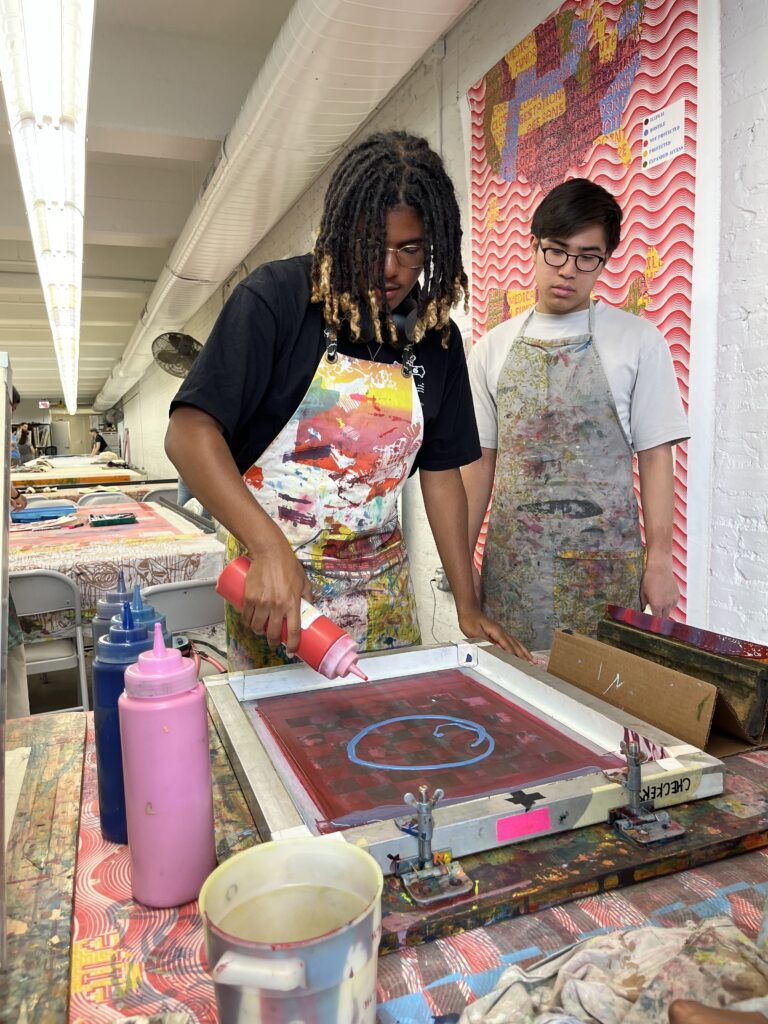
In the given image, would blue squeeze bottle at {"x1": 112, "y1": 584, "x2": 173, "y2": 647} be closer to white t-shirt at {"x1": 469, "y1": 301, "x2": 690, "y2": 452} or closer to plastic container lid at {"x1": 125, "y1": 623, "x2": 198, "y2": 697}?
plastic container lid at {"x1": 125, "y1": 623, "x2": 198, "y2": 697}

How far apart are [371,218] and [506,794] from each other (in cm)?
89

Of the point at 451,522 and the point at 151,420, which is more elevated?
the point at 151,420

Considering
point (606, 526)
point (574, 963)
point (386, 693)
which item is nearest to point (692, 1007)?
point (574, 963)

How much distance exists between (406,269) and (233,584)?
608 mm

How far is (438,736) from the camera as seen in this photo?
34.8 inches

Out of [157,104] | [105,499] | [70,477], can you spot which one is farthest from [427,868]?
[70,477]

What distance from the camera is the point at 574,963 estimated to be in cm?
53

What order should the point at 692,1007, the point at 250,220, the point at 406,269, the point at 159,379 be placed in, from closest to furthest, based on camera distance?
the point at 692,1007, the point at 406,269, the point at 250,220, the point at 159,379

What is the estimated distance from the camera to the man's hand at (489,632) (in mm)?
1215

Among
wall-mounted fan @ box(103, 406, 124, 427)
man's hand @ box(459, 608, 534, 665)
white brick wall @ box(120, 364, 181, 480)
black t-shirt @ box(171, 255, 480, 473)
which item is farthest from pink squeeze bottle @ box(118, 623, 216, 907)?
wall-mounted fan @ box(103, 406, 124, 427)

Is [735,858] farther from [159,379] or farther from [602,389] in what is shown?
[159,379]

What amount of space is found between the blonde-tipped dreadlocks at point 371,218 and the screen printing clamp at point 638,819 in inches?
31.5

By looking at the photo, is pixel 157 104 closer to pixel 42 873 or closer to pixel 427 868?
pixel 42 873

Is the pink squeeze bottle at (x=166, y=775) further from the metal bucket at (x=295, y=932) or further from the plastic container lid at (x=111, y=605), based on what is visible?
the plastic container lid at (x=111, y=605)
